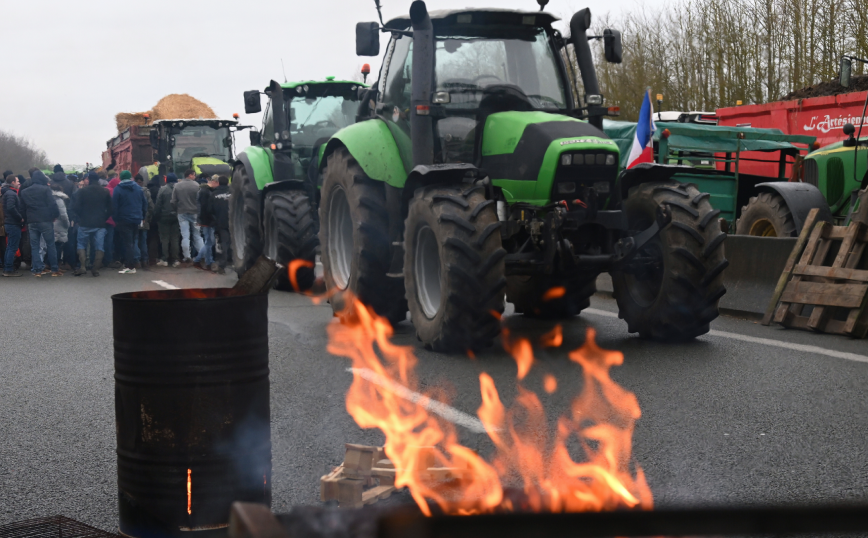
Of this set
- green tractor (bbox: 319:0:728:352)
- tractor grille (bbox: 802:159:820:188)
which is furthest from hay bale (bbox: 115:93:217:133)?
green tractor (bbox: 319:0:728:352)

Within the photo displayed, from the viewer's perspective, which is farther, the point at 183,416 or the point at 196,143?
the point at 196,143

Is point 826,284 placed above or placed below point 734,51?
below

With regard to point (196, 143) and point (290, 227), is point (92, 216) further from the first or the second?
point (196, 143)

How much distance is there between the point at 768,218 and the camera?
1198 centimetres

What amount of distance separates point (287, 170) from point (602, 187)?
254 inches

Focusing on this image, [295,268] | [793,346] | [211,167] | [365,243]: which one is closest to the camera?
[793,346]

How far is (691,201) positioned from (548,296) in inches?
87.1

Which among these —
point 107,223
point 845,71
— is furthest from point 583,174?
point 107,223

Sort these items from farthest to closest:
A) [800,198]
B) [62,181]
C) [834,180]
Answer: [62,181] < [834,180] < [800,198]

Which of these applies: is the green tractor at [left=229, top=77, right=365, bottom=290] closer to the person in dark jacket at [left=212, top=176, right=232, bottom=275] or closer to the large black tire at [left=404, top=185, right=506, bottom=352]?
the person in dark jacket at [left=212, top=176, right=232, bottom=275]

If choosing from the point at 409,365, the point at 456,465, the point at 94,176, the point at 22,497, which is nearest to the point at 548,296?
the point at 409,365

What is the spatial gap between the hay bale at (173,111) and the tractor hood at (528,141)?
31.3 metres

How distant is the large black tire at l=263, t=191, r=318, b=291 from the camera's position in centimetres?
1223

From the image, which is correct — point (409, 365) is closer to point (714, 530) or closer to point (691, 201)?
point (691, 201)
